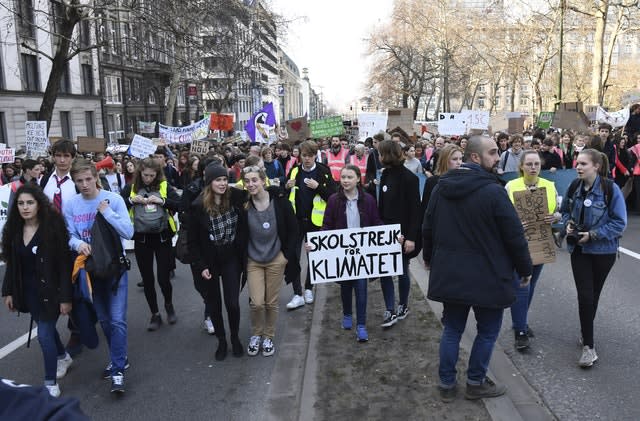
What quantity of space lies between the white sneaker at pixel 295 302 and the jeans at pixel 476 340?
2652 millimetres

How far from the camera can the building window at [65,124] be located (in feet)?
124

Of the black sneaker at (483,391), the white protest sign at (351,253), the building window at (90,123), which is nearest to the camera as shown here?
the black sneaker at (483,391)

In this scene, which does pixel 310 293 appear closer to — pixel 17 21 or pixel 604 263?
pixel 604 263

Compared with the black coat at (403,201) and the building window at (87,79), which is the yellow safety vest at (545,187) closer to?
the black coat at (403,201)

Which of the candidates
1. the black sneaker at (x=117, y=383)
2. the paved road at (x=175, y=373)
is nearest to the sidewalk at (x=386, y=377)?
the paved road at (x=175, y=373)

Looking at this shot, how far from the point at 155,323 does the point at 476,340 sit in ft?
11.4

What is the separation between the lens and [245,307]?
6.56m

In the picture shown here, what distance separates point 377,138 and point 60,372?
8.37 m

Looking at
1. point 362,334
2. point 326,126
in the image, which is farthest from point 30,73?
point 362,334

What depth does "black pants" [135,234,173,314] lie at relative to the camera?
581cm

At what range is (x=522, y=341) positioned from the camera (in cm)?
489

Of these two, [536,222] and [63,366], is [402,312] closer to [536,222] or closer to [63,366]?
[536,222]

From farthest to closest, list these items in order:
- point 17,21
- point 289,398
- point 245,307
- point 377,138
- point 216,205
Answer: point 17,21, point 377,138, point 245,307, point 216,205, point 289,398

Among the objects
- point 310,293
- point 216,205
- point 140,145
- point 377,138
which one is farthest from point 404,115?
point 216,205
